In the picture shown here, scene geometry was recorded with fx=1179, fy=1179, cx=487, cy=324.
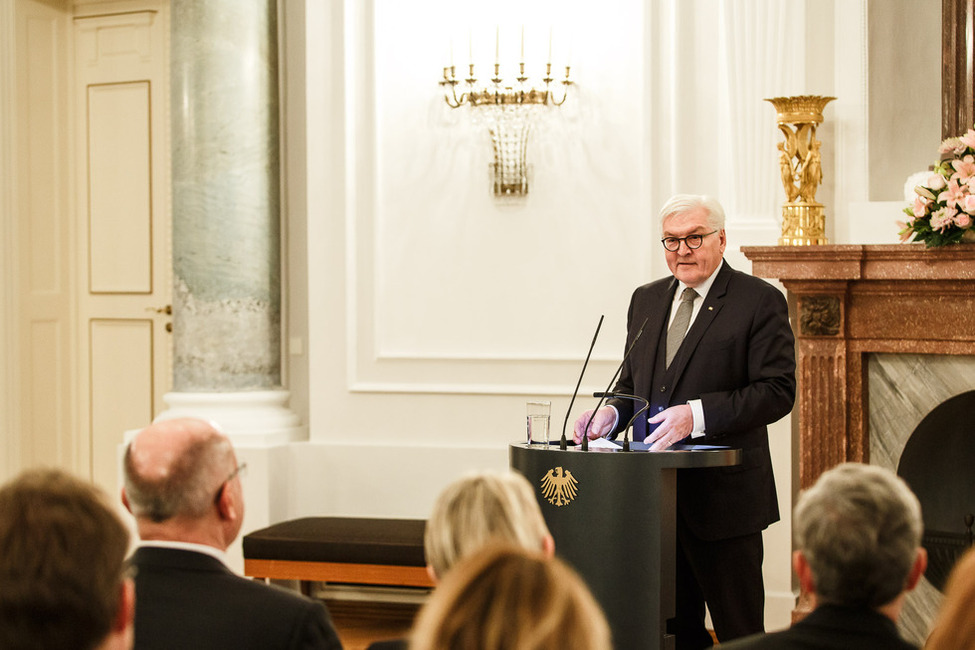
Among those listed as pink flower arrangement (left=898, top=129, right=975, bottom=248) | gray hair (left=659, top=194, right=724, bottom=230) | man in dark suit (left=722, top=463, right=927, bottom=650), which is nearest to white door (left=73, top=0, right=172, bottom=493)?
gray hair (left=659, top=194, right=724, bottom=230)

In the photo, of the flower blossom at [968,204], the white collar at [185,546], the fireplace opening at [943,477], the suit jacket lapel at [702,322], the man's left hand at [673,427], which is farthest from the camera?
the fireplace opening at [943,477]

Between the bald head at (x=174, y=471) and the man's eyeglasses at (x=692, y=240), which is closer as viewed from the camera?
the bald head at (x=174, y=471)

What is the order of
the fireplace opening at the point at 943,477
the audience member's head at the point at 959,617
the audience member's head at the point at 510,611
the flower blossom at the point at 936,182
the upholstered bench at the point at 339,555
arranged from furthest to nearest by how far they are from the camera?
the upholstered bench at the point at 339,555 < the fireplace opening at the point at 943,477 < the flower blossom at the point at 936,182 < the audience member's head at the point at 959,617 < the audience member's head at the point at 510,611

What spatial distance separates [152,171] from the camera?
6383mm

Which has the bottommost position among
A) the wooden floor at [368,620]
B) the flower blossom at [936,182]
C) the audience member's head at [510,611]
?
the wooden floor at [368,620]

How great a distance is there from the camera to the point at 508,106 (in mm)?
5344

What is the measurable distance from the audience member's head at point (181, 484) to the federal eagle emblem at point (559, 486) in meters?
1.26

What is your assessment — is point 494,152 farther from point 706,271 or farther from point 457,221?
point 706,271

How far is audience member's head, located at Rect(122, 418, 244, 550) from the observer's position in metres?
1.96

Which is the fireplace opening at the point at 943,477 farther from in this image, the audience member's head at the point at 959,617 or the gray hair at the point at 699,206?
the audience member's head at the point at 959,617

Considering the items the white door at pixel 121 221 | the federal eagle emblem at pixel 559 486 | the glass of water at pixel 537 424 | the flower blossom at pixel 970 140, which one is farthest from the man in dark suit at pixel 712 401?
the white door at pixel 121 221

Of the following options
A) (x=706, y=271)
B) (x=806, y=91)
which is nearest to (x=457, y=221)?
(x=806, y=91)

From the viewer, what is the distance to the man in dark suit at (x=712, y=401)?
3.26 m

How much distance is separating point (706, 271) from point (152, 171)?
3.89 metres
